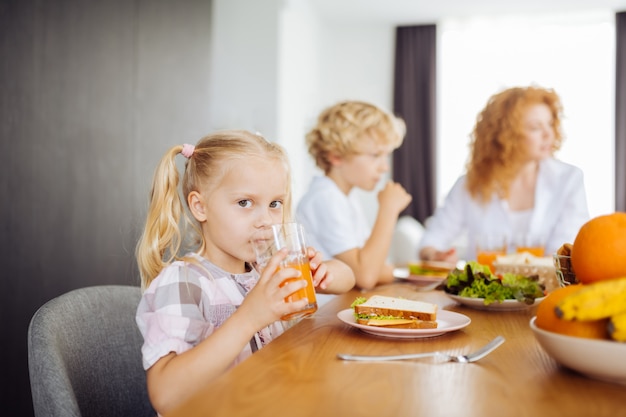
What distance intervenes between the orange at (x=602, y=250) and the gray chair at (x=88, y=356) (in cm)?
79

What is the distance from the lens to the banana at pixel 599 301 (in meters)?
0.69

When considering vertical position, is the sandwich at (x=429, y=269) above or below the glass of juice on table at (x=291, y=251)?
below

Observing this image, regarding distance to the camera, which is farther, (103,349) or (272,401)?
(103,349)

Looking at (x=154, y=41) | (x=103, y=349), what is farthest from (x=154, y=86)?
(x=103, y=349)

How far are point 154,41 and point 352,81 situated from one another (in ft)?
16.3

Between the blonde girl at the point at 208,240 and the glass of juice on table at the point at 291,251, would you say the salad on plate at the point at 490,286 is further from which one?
the glass of juice on table at the point at 291,251

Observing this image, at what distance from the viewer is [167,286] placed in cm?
112

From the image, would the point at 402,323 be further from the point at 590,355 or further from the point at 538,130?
the point at 538,130

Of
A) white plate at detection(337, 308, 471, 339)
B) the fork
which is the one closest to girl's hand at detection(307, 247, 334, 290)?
white plate at detection(337, 308, 471, 339)

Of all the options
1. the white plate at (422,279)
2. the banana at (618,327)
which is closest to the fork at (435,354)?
the banana at (618,327)

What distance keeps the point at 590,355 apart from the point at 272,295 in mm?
475

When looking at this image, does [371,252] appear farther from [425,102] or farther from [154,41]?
[425,102]

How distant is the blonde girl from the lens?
108cm

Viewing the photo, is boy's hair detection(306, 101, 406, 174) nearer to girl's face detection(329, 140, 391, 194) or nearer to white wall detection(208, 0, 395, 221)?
girl's face detection(329, 140, 391, 194)
